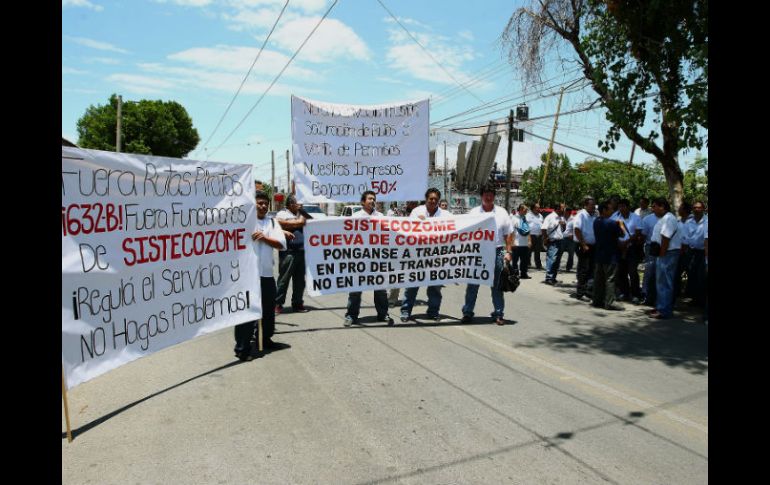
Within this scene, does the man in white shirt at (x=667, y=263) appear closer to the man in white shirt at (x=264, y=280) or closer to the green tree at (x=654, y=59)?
the green tree at (x=654, y=59)

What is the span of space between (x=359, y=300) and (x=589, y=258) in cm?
540

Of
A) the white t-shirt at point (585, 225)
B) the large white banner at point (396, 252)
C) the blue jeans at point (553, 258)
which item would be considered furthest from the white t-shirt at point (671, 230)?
the blue jeans at point (553, 258)

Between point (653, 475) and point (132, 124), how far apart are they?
49.4 metres

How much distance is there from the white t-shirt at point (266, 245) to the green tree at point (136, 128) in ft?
138

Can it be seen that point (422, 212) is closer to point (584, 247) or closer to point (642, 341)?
point (642, 341)

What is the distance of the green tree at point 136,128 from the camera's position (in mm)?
45250

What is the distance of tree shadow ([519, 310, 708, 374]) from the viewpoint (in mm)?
6355

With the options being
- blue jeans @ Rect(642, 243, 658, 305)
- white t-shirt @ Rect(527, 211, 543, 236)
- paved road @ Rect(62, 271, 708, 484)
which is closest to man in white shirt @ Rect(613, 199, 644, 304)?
blue jeans @ Rect(642, 243, 658, 305)

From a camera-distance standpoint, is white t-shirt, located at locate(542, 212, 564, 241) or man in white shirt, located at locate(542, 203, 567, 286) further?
white t-shirt, located at locate(542, 212, 564, 241)

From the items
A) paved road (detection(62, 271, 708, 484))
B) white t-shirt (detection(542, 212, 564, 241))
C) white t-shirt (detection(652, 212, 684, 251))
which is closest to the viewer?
paved road (detection(62, 271, 708, 484))

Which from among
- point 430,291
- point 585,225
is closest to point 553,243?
point 585,225

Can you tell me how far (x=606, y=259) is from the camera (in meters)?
9.61

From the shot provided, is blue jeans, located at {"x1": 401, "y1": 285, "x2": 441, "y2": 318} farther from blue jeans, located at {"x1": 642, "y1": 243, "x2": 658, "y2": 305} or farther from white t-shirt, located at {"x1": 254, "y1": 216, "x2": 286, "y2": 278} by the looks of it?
blue jeans, located at {"x1": 642, "y1": 243, "x2": 658, "y2": 305}

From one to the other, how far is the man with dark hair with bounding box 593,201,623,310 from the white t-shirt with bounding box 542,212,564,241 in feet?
10.8
